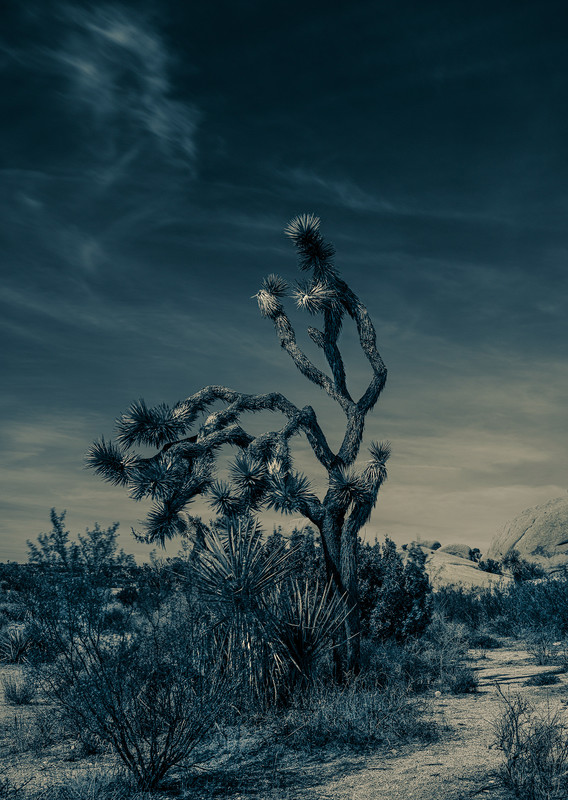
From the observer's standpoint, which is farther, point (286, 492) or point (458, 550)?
point (458, 550)

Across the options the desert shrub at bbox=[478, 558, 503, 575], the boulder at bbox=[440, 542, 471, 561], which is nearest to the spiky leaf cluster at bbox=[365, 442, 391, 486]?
the desert shrub at bbox=[478, 558, 503, 575]

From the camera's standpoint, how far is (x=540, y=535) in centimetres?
4922

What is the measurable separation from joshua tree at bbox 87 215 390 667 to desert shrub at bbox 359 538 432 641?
3707mm

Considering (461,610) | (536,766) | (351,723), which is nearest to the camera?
(536,766)

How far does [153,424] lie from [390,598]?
6506mm

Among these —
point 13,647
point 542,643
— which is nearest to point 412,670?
point 542,643

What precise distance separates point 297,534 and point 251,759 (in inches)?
351

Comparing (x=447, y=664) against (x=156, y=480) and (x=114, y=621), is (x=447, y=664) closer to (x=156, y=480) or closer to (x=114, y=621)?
(x=156, y=480)

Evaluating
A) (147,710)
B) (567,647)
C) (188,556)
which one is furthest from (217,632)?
(567,647)

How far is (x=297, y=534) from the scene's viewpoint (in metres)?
15.1

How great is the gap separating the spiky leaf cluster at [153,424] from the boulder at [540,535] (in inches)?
1503

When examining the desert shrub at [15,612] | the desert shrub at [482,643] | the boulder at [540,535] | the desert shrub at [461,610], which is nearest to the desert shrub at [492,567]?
the boulder at [540,535]

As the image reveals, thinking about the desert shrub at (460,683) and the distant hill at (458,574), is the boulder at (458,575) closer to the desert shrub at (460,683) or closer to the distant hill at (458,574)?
the distant hill at (458,574)

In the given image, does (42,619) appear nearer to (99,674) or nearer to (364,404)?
(99,674)
